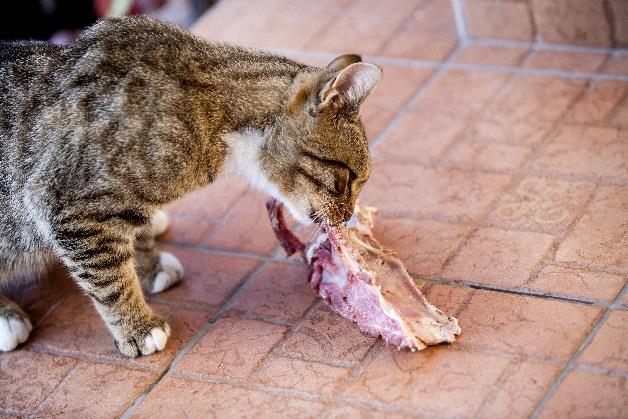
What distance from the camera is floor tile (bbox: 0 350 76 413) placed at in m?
3.01

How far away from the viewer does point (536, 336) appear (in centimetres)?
280

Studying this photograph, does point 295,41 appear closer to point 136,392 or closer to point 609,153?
point 609,153

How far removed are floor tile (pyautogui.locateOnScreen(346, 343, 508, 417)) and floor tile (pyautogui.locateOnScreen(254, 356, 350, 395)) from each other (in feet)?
0.25

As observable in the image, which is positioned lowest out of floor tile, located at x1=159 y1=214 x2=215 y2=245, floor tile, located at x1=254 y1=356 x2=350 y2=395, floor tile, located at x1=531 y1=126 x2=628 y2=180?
floor tile, located at x1=531 y1=126 x2=628 y2=180

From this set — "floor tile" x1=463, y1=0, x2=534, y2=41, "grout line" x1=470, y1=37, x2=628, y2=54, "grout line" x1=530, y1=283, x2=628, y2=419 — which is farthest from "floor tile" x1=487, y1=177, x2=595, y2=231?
"floor tile" x1=463, y1=0, x2=534, y2=41

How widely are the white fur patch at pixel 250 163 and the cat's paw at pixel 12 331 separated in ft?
3.21

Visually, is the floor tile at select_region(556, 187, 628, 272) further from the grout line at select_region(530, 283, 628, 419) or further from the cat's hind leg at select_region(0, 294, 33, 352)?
the cat's hind leg at select_region(0, 294, 33, 352)

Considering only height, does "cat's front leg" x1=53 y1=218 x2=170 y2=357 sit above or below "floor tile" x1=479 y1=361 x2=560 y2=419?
above

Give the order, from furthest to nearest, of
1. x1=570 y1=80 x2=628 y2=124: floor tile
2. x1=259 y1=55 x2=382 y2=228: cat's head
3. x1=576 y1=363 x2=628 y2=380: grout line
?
x1=570 y1=80 x2=628 y2=124: floor tile → x1=259 y1=55 x2=382 y2=228: cat's head → x1=576 y1=363 x2=628 y2=380: grout line

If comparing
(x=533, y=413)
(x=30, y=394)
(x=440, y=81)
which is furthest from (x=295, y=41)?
(x=533, y=413)

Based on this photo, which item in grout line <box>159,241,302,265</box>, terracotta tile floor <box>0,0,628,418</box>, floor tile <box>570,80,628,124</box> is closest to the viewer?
terracotta tile floor <box>0,0,628,418</box>

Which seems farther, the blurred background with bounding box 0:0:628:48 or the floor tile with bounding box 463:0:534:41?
the floor tile with bounding box 463:0:534:41

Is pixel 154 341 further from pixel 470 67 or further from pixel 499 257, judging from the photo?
pixel 470 67

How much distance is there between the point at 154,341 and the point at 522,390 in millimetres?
1270
